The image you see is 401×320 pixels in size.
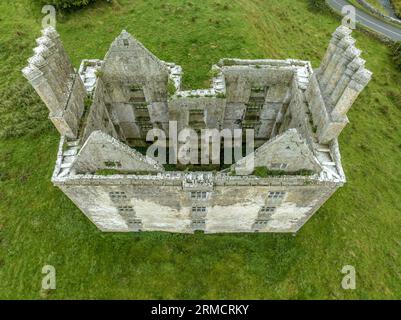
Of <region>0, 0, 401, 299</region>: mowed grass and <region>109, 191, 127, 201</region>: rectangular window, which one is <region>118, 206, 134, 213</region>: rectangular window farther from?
<region>0, 0, 401, 299</region>: mowed grass

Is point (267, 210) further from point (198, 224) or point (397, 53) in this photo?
point (397, 53)

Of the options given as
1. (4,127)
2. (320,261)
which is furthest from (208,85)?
(4,127)

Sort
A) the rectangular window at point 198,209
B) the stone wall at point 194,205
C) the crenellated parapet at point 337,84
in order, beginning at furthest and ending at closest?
the rectangular window at point 198,209
the stone wall at point 194,205
the crenellated parapet at point 337,84

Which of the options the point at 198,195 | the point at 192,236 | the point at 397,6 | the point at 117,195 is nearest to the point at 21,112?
the point at 117,195

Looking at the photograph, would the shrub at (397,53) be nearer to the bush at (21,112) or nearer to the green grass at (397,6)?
the green grass at (397,6)

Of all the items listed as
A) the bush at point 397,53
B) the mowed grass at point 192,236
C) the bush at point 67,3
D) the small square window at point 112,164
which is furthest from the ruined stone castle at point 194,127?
the bush at point 397,53
